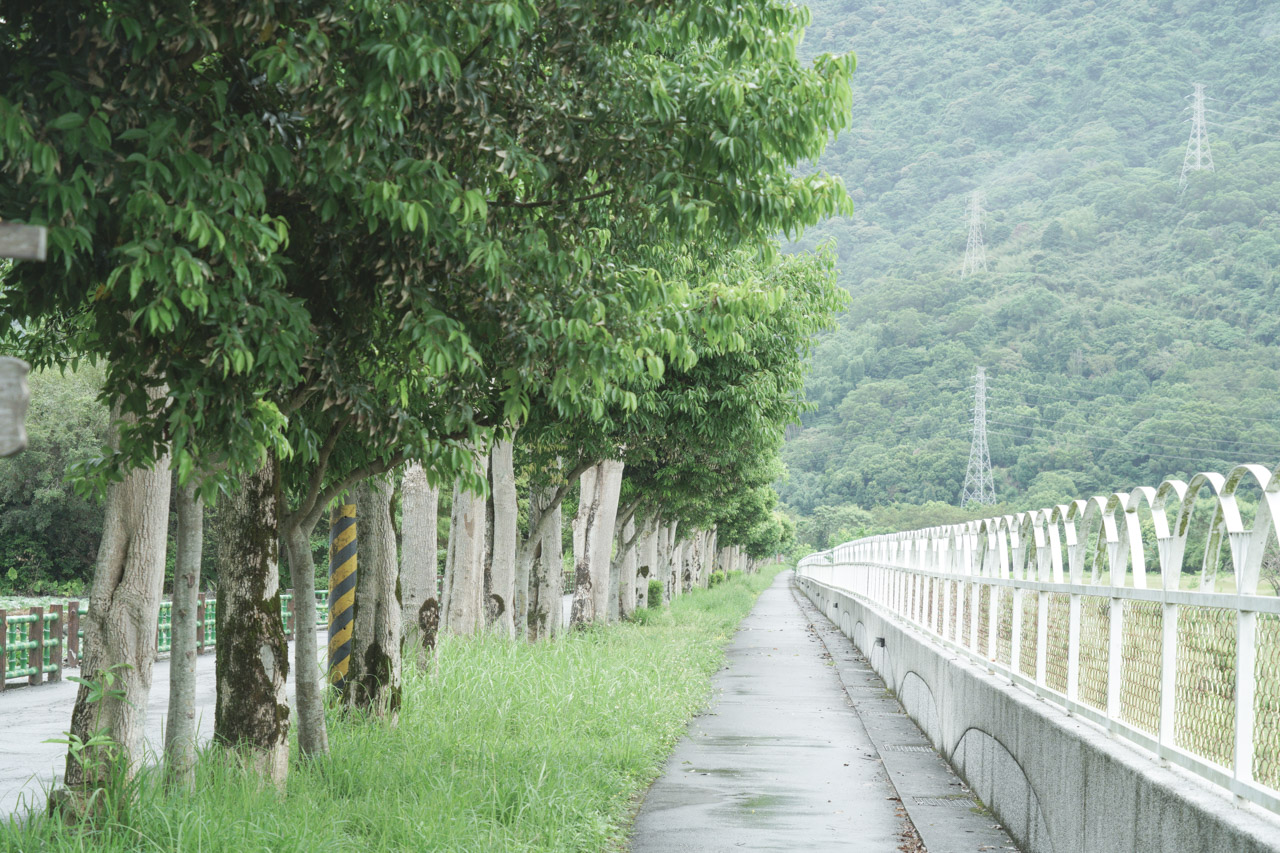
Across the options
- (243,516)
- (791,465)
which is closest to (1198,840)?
(243,516)

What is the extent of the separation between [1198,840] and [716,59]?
4.14 meters

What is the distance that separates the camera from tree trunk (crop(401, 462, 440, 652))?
41.0 feet

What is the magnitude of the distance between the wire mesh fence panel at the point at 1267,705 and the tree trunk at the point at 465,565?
10.9 m

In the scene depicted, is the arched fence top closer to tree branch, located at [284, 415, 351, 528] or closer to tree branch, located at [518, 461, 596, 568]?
tree branch, located at [284, 415, 351, 528]

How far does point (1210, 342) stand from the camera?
85.4 meters

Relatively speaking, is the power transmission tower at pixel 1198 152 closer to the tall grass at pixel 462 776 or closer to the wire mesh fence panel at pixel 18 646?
the wire mesh fence panel at pixel 18 646

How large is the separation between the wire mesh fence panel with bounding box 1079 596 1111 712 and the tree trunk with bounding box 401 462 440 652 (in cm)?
696

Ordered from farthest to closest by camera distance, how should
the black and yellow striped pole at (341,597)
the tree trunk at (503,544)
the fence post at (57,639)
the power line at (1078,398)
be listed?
1. the power line at (1078,398)
2. the fence post at (57,639)
3. the tree trunk at (503,544)
4. the black and yellow striped pole at (341,597)

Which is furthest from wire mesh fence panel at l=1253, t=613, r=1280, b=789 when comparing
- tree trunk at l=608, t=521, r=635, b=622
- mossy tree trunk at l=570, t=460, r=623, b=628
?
tree trunk at l=608, t=521, r=635, b=622

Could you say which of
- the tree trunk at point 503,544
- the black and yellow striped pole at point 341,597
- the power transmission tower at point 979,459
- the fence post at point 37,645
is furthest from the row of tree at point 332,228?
the power transmission tower at point 979,459

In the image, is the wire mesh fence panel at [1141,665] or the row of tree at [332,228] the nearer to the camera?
the row of tree at [332,228]

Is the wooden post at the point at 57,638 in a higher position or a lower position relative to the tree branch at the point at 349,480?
lower

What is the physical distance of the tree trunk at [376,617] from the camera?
1002 cm

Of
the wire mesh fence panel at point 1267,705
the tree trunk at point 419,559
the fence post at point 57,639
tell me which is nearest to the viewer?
the wire mesh fence panel at point 1267,705
